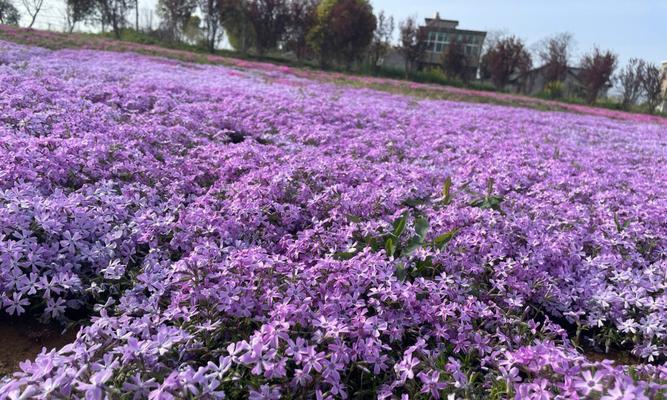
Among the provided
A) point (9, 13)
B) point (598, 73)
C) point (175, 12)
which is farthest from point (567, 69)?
point (9, 13)

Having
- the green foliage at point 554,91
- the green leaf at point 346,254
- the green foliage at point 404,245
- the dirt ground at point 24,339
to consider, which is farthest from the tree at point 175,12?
the dirt ground at point 24,339

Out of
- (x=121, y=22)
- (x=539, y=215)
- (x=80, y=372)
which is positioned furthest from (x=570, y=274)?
(x=121, y=22)

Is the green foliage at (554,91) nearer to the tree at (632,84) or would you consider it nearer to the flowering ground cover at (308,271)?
the tree at (632,84)

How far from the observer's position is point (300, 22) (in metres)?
55.6

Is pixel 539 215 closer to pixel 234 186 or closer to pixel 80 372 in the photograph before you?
pixel 234 186

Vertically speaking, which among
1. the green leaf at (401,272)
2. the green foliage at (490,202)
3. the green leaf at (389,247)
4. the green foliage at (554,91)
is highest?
the green foliage at (554,91)

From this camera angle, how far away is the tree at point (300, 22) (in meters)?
55.3

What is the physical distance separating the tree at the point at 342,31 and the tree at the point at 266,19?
378 cm

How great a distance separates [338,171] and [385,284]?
9.16 ft

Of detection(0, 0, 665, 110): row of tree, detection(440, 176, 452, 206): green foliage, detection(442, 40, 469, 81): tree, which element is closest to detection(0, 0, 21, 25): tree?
detection(0, 0, 665, 110): row of tree

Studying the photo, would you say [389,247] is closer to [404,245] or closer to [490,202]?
[404,245]

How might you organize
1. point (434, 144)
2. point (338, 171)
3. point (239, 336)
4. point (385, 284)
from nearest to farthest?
1. point (239, 336)
2. point (385, 284)
3. point (338, 171)
4. point (434, 144)

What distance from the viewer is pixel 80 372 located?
2.27m

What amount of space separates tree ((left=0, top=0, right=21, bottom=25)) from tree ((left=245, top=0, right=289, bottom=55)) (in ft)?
91.2
